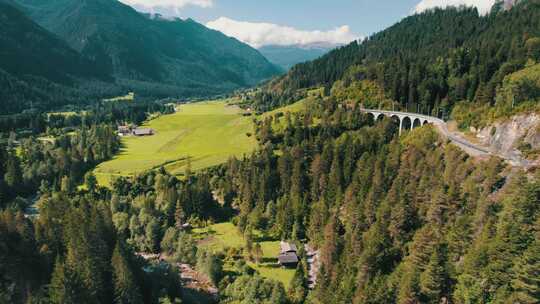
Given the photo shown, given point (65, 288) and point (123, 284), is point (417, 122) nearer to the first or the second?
point (123, 284)

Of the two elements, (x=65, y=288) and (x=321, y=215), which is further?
(x=321, y=215)

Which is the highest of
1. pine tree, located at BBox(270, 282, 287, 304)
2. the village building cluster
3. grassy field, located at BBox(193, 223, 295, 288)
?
pine tree, located at BBox(270, 282, 287, 304)

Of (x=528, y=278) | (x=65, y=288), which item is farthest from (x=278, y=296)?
(x=528, y=278)

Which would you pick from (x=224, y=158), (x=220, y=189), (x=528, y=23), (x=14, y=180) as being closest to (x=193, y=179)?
(x=220, y=189)

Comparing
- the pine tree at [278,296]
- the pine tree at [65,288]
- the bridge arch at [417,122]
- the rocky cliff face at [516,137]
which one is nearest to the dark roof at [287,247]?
the pine tree at [278,296]

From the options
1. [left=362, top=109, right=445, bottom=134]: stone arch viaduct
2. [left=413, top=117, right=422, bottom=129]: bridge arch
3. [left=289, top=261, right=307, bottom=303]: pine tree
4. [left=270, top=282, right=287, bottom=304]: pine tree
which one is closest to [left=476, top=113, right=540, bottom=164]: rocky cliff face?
[left=362, top=109, right=445, bottom=134]: stone arch viaduct

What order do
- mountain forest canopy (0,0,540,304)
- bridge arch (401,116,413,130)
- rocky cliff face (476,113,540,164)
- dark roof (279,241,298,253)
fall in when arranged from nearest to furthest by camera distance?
mountain forest canopy (0,0,540,304) → rocky cliff face (476,113,540,164) → dark roof (279,241,298,253) → bridge arch (401,116,413,130)

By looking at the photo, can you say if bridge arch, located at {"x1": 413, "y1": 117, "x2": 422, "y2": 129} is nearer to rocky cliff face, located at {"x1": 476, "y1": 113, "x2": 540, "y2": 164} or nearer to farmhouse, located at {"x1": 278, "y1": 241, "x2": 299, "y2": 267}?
rocky cliff face, located at {"x1": 476, "y1": 113, "x2": 540, "y2": 164}
